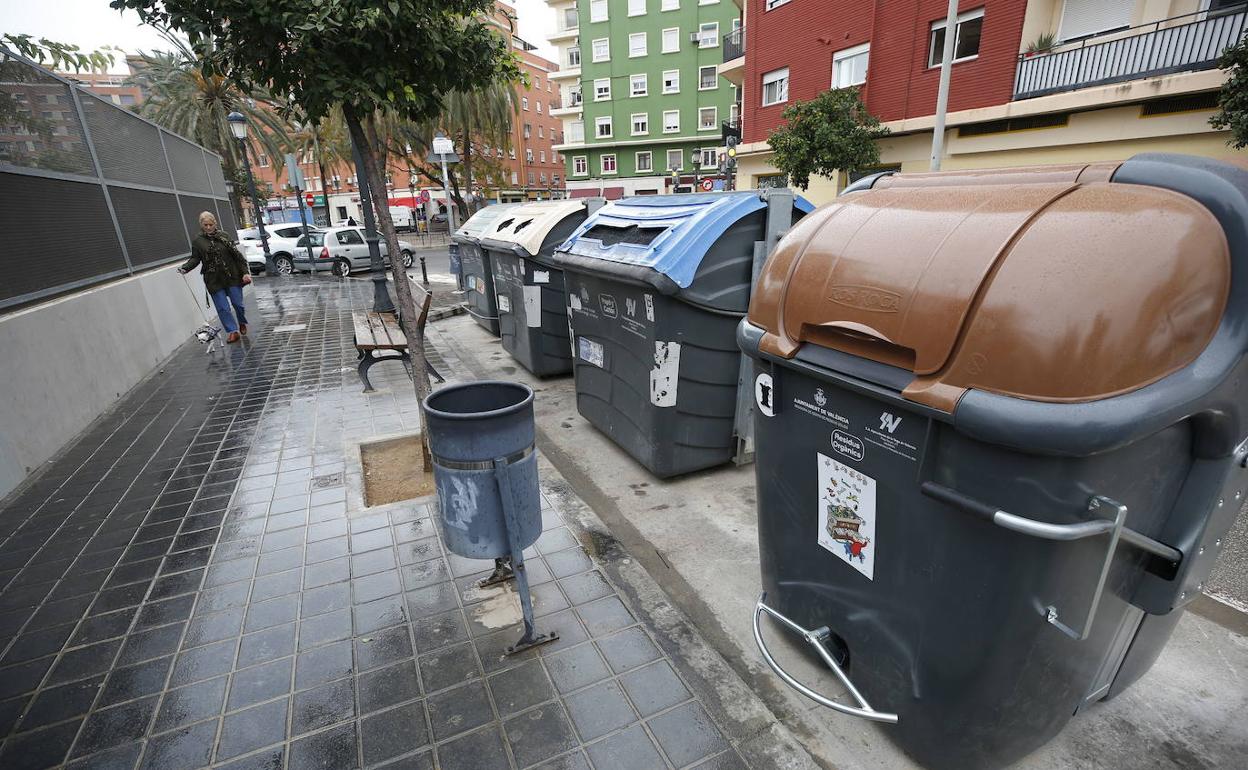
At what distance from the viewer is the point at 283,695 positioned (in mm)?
2457

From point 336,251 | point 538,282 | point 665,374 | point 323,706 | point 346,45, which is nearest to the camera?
point 323,706

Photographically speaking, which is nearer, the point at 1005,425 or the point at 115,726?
the point at 1005,425

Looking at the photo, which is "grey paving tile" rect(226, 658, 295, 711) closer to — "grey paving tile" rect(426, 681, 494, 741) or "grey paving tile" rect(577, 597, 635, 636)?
"grey paving tile" rect(426, 681, 494, 741)

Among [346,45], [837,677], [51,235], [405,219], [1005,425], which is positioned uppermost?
[346,45]

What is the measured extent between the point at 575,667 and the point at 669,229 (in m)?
2.69

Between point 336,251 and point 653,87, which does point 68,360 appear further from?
point 653,87

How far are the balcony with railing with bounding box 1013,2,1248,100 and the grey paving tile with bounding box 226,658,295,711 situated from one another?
16.0 m

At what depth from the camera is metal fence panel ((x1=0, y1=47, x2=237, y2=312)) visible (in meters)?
5.20

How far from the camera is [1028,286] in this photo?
4.74 feet

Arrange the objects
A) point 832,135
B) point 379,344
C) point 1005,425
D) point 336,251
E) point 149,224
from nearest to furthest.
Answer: point 1005,425
point 379,344
point 149,224
point 832,135
point 336,251

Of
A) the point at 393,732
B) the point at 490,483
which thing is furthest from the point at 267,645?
the point at 490,483

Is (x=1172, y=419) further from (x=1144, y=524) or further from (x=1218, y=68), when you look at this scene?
(x=1218, y=68)

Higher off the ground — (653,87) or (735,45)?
(653,87)

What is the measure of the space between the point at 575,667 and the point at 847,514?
1.40 meters
